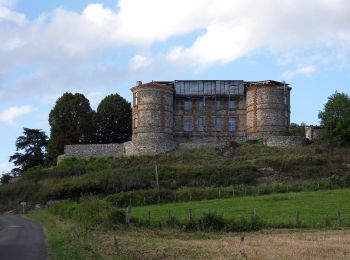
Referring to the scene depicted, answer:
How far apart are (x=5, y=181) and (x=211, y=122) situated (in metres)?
32.6

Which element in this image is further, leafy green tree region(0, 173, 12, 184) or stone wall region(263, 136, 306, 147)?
leafy green tree region(0, 173, 12, 184)

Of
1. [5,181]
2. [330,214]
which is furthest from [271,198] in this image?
[5,181]

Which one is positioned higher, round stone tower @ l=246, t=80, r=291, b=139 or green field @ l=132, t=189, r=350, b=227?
round stone tower @ l=246, t=80, r=291, b=139

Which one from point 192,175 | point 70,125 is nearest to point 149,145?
point 192,175

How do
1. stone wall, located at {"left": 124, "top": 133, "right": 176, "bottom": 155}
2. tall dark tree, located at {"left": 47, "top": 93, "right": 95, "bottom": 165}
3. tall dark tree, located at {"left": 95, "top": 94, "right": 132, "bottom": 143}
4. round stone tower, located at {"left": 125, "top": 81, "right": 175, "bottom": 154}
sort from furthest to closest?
tall dark tree, located at {"left": 95, "top": 94, "right": 132, "bottom": 143} → tall dark tree, located at {"left": 47, "top": 93, "right": 95, "bottom": 165} → round stone tower, located at {"left": 125, "top": 81, "right": 175, "bottom": 154} → stone wall, located at {"left": 124, "top": 133, "right": 176, "bottom": 155}

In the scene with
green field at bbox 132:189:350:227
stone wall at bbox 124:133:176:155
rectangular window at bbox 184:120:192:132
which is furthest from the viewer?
rectangular window at bbox 184:120:192:132

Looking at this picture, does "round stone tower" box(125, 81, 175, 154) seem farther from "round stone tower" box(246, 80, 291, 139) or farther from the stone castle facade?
"round stone tower" box(246, 80, 291, 139)

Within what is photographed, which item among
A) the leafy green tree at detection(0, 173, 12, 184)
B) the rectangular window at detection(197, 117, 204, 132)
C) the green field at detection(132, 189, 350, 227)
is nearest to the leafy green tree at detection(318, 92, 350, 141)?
the rectangular window at detection(197, 117, 204, 132)

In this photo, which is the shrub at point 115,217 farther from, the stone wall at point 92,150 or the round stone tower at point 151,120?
the stone wall at point 92,150

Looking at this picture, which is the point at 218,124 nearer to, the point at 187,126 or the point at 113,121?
the point at 187,126

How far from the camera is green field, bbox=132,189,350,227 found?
35.9 m

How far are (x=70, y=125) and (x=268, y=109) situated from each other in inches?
1117

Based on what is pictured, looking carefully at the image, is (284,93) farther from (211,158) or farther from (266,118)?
(211,158)

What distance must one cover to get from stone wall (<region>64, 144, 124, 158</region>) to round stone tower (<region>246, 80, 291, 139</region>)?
17852 millimetres
